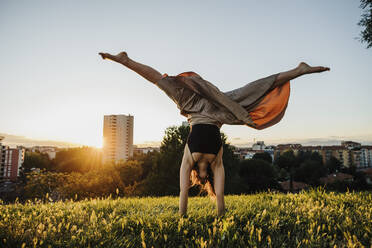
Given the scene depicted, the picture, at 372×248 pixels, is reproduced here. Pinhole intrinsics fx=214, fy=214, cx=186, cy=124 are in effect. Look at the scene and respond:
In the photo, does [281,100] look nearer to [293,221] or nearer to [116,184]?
[293,221]

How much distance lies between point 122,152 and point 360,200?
343 ft

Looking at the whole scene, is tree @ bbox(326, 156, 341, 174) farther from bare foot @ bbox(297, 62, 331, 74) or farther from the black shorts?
the black shorts

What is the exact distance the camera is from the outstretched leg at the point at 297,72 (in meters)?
3.29

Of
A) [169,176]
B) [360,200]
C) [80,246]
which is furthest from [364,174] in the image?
[80,246]

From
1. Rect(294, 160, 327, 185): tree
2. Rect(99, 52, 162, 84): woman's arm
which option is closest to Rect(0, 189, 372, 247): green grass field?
Rect(99, 52, 162, 84): woman's arm

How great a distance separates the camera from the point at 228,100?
10.9ft

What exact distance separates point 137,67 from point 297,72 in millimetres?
2479

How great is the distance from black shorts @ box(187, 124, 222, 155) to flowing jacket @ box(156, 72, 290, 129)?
125 mm

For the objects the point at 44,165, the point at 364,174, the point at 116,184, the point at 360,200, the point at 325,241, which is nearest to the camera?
the point at 325,241

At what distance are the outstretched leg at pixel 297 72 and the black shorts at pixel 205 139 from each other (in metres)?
1.27

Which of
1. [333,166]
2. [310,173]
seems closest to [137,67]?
[310,173]

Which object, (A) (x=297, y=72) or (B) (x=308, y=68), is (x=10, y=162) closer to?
(A) (x=297, y=72)

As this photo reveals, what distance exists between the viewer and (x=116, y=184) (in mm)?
32156

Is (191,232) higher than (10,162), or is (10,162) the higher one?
(191,232)
